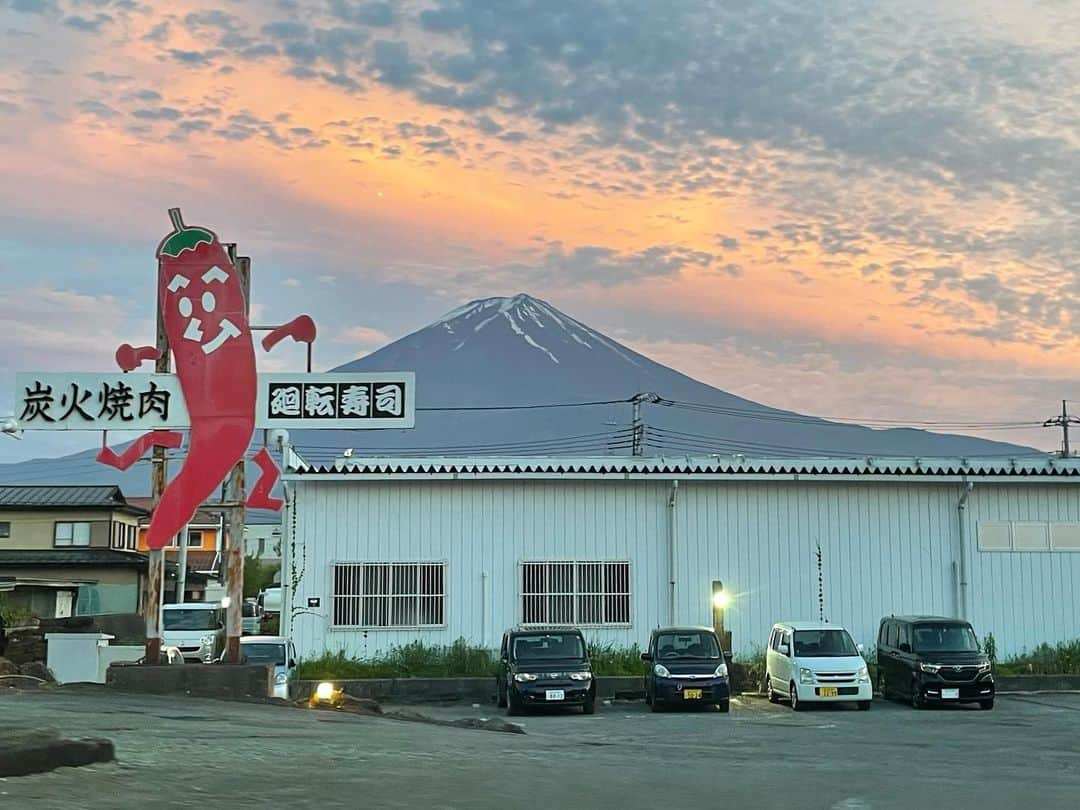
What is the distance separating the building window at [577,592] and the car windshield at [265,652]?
561 cm

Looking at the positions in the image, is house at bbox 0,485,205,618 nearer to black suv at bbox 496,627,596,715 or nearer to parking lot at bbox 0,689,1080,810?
black suv at bbox 496,627,596,715

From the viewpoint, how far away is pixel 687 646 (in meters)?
21.2

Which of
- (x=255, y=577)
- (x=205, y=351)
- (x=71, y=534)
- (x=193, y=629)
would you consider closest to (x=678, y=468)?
(x=193, y=629)

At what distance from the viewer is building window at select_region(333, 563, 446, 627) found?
25078 mm

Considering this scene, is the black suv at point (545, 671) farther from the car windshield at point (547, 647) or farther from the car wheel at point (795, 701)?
the car wheel at point (795, 701)

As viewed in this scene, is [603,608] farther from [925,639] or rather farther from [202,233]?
[202,233]

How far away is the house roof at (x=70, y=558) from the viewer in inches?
1881

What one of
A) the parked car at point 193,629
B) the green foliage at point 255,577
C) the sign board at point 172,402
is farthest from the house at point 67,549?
the sign board at point 172,402

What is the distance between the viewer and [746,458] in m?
27.0

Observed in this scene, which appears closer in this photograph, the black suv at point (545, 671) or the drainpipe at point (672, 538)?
the black suv at point (545, 671)

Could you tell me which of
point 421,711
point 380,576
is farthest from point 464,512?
point 421,711

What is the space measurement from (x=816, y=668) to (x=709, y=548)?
5283mm

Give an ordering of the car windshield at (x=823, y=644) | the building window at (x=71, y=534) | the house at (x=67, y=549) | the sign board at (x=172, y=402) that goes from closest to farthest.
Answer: the sign board at (x=172, y=402), the car windshield at (x=823, y=644), the house at (x=67, y=549), the building window at (x=71, y=534)

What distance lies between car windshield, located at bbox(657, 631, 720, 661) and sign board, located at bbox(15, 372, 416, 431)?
740cm
